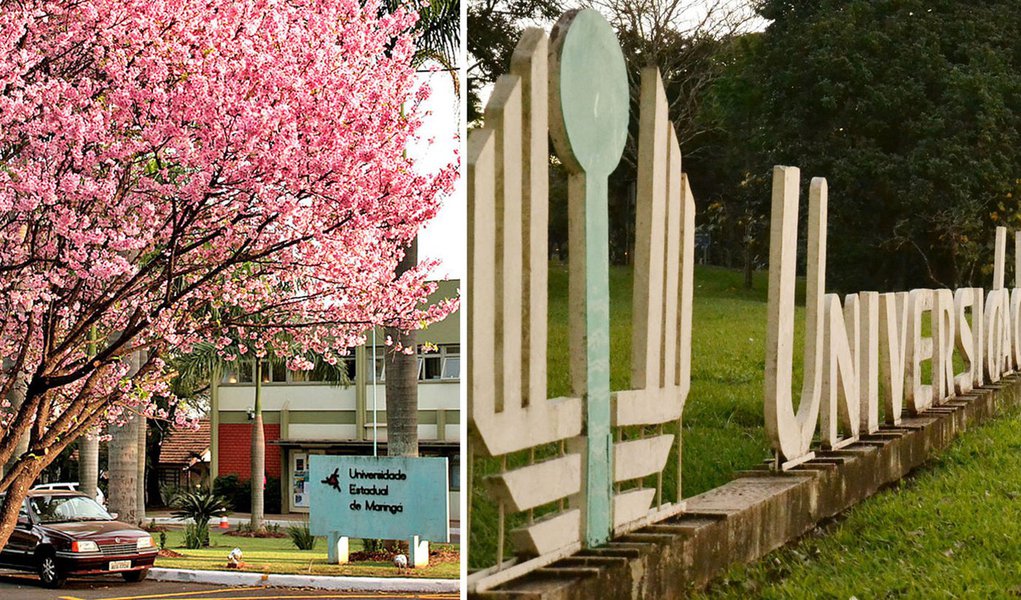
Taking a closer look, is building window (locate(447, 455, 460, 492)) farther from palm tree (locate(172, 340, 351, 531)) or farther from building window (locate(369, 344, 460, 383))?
palm tree (locate(172, 340, 351, 531))

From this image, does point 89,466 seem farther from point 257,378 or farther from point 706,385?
point 706,385

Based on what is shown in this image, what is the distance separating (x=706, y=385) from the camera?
797 cm

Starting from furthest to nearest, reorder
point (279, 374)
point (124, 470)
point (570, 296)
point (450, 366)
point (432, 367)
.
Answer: point (279, 374), point (432, 367), point (450, 366), point (124, 470), point (570, 296)

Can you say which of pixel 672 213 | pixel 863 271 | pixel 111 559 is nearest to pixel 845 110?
pixel 863 271

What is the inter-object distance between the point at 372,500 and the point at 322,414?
14.9m

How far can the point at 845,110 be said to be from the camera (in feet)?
48.9

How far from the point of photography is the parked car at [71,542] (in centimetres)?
1441

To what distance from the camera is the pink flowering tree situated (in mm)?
7867

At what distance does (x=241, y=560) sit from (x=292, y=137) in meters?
7.95

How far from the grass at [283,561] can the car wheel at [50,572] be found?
52.2 inches

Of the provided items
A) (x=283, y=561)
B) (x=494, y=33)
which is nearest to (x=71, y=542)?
(x=283, y=561)

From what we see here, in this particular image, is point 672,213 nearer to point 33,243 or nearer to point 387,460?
point 33,243

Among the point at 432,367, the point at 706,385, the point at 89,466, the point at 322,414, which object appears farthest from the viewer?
the point at 322,414

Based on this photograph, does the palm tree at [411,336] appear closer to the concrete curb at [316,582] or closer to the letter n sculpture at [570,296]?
the concrete curb at [316,582]
